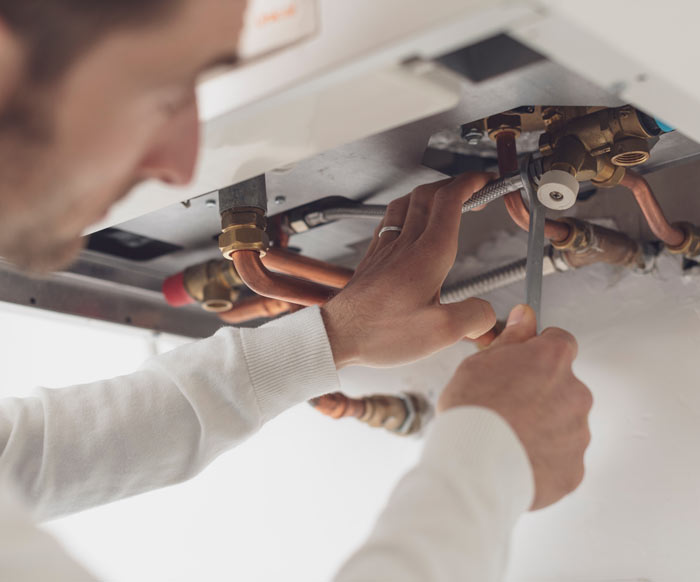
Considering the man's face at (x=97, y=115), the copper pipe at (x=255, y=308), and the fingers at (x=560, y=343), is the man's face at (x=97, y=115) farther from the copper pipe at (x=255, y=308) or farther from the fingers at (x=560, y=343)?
the copper pipe at (x=255, y=308)

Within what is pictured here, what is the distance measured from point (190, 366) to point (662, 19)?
43 cm

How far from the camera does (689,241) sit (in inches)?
27.4

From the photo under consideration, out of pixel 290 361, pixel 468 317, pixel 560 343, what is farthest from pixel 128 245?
pixel 560 343

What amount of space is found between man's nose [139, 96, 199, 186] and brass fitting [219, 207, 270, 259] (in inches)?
8.0

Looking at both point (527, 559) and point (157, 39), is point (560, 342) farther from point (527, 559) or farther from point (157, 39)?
point (527, 559)

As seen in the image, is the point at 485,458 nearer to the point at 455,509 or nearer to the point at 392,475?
the point at 455,509

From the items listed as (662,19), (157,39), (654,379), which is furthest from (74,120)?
(654,379)

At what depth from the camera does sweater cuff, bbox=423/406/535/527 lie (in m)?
0.38

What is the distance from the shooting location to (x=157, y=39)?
13.0 inches

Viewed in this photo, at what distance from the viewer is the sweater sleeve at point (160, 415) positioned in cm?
60

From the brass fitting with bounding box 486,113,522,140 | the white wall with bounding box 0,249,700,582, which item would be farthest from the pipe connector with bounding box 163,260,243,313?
the brass fitting with bounding box 486,113,522,140

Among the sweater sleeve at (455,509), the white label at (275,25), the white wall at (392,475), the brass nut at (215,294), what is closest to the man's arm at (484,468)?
the sweater sleeve at (455,509)

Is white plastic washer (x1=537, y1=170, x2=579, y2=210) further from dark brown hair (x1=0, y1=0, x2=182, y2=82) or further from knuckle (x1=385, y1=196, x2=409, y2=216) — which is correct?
dark brown hair (x1=0, y1=0, x2=182, y2=82)

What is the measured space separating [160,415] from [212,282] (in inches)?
9.1
